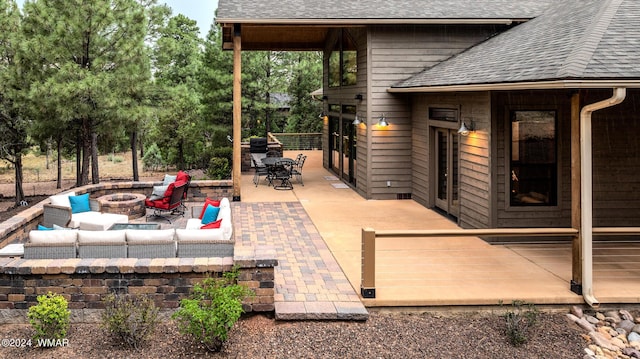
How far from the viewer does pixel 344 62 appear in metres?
16.5

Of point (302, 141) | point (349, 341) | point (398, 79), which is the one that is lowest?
point (349, 341)

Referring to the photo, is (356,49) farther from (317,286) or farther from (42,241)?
(42,241)

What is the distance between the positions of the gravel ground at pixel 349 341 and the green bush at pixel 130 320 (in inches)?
4.1

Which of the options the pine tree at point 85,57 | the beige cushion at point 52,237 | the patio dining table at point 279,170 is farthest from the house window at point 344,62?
the beige cushion at point 52,237

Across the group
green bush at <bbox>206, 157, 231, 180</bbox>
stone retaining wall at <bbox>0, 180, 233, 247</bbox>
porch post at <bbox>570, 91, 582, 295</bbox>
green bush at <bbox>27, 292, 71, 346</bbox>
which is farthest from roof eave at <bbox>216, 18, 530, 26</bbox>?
green bush at <bbox>27, 292, 71, 346</bbox>

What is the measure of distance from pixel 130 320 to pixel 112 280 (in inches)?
26.4

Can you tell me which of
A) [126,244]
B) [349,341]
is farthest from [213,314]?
[126,244]

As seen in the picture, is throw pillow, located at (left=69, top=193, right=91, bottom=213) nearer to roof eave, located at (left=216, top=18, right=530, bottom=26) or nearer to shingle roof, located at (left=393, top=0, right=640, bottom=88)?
roof eave, located at (left=216, top=18, right=530, bottom=26)

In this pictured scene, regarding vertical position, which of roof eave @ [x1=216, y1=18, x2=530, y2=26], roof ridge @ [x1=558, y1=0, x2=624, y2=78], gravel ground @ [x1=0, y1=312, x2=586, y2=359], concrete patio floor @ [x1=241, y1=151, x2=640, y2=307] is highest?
roof eave @ [x1=216, y1=18, x2=530, y2=26]

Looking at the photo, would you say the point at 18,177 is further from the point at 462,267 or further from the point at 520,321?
the point at 520,321

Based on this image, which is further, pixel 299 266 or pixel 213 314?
pixel 299 266

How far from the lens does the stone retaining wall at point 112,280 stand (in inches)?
252

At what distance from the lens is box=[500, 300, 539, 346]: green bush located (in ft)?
Result: 19.5

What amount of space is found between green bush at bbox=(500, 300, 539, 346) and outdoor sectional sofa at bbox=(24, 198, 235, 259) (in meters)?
3.19
